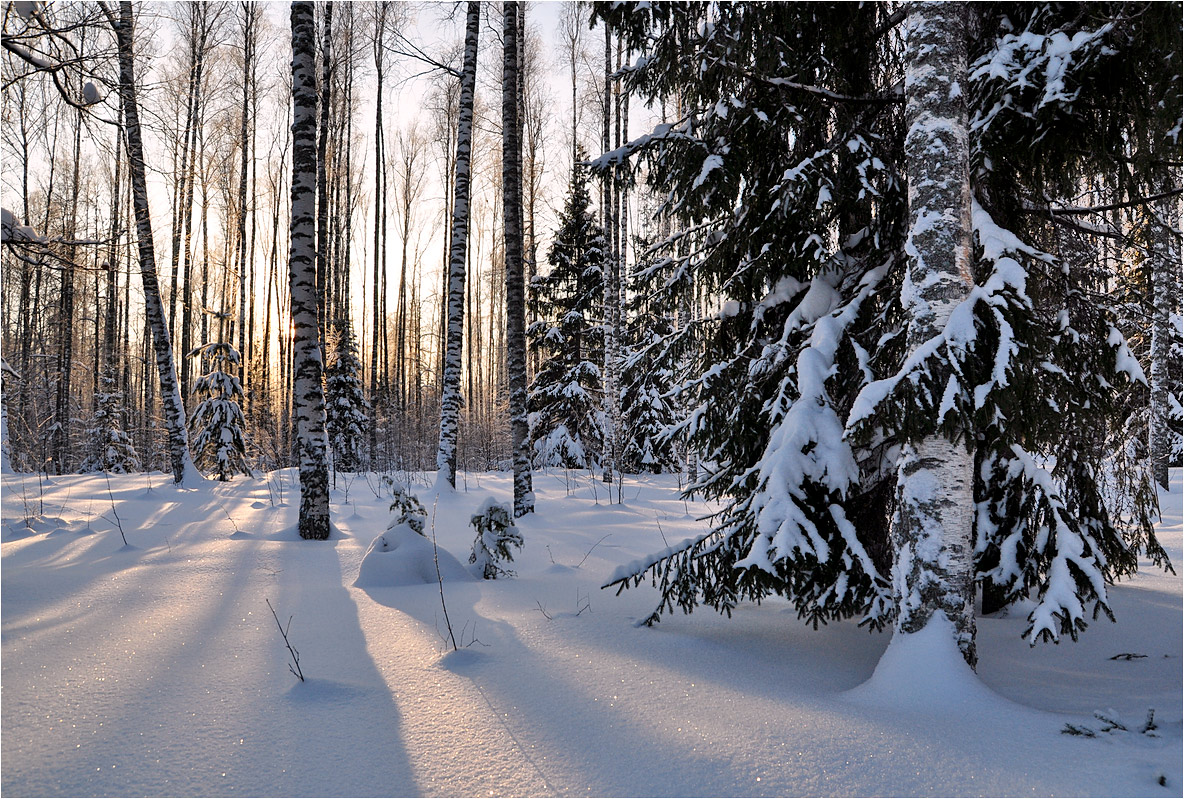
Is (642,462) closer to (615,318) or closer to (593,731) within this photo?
(615,318)

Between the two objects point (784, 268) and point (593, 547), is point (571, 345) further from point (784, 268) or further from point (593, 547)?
point (784, 268)

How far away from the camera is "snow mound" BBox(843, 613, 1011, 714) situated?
2775mm

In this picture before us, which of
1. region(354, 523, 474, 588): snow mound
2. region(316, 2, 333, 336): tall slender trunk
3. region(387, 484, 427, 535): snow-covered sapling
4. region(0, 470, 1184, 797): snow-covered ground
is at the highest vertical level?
region(316, 2, 333, 336): tall slender trunk

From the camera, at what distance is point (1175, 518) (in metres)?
8.13

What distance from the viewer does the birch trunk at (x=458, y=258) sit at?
9750 mm

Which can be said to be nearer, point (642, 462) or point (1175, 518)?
point (1175, 518)

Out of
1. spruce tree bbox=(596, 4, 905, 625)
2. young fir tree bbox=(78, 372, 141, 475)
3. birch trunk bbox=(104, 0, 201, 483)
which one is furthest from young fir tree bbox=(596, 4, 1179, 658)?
young fir tree bbox=(78, 372, 141, 475)

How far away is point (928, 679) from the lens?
114 inches

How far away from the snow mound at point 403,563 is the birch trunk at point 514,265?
3.37 metres

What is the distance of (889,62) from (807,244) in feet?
5.11

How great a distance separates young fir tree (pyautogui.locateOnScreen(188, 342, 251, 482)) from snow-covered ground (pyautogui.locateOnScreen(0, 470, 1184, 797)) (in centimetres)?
916

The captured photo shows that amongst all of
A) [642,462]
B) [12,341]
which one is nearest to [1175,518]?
[642,462]

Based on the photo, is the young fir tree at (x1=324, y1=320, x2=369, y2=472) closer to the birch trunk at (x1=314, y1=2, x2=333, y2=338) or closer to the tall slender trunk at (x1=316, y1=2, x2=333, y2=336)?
the birch trunk at (x1=314, y1=2, x2=333, y2=338)

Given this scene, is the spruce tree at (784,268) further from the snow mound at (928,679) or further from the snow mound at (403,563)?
the snow mound at (403,563)
